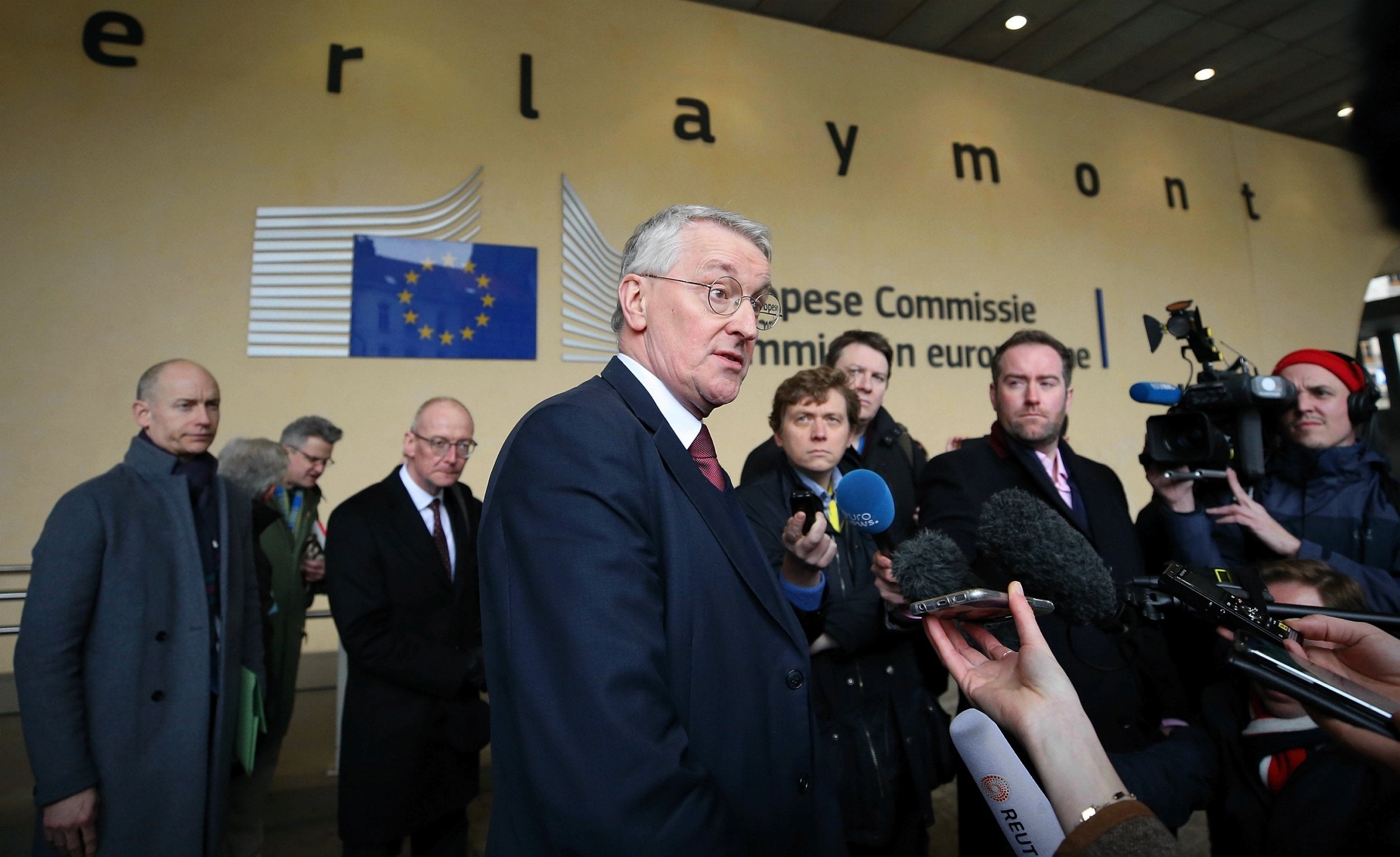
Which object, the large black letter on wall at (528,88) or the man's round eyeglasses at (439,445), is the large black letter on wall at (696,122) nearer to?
the large black letter on wall at (528,88)

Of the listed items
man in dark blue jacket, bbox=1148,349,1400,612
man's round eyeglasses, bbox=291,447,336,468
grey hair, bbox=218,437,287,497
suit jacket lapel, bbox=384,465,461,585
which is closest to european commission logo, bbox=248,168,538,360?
man's round eyeglasses, bbox=291,447,336,468

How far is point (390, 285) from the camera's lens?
178 inches

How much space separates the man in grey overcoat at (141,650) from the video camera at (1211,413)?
247cm

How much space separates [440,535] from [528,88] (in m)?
3.59

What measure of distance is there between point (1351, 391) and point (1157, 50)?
548 cm

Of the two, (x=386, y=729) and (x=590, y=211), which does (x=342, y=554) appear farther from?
(x=590, y=211)

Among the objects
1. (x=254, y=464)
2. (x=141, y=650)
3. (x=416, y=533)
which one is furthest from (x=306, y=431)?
(x=141, y=650)

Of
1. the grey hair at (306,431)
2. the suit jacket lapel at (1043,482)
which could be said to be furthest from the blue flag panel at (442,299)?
the suit jacket lapel at (1043,482)

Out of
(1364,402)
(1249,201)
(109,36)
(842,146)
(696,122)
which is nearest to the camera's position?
(1364,402)

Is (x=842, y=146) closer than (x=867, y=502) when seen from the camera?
No

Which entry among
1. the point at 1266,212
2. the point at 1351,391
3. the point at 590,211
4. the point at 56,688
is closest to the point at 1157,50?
the point at 1266,212

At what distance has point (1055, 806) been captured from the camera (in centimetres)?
73

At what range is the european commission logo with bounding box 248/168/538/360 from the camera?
14.4 feet

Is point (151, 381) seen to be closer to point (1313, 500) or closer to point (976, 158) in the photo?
point (1313, 500)
